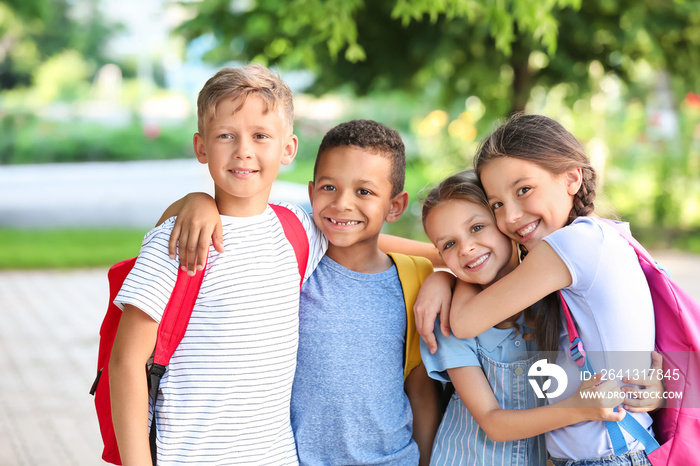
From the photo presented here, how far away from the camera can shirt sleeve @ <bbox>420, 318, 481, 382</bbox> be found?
2076mm

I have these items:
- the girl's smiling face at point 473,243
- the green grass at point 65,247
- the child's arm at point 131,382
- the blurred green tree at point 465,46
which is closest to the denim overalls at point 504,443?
the girl's smiling face at point 473,243

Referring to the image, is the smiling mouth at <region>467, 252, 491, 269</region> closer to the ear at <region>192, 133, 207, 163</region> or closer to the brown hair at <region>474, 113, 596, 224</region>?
the brown hair at <region>474, 113, 596, 224</region>

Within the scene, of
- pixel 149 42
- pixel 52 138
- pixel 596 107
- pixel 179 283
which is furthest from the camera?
pixel 149 42

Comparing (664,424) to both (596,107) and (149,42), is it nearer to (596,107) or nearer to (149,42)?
(596,107)

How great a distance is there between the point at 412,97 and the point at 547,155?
541 cm

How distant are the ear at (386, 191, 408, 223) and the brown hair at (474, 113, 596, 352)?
0.32 metres

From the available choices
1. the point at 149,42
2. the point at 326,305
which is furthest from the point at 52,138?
the point at 326,305

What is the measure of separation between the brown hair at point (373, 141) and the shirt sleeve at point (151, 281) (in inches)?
26.6

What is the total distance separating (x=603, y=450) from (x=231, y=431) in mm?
1008

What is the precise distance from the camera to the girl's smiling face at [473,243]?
215 centimetres

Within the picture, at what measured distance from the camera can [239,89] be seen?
204 cm

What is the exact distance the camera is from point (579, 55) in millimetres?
6555
